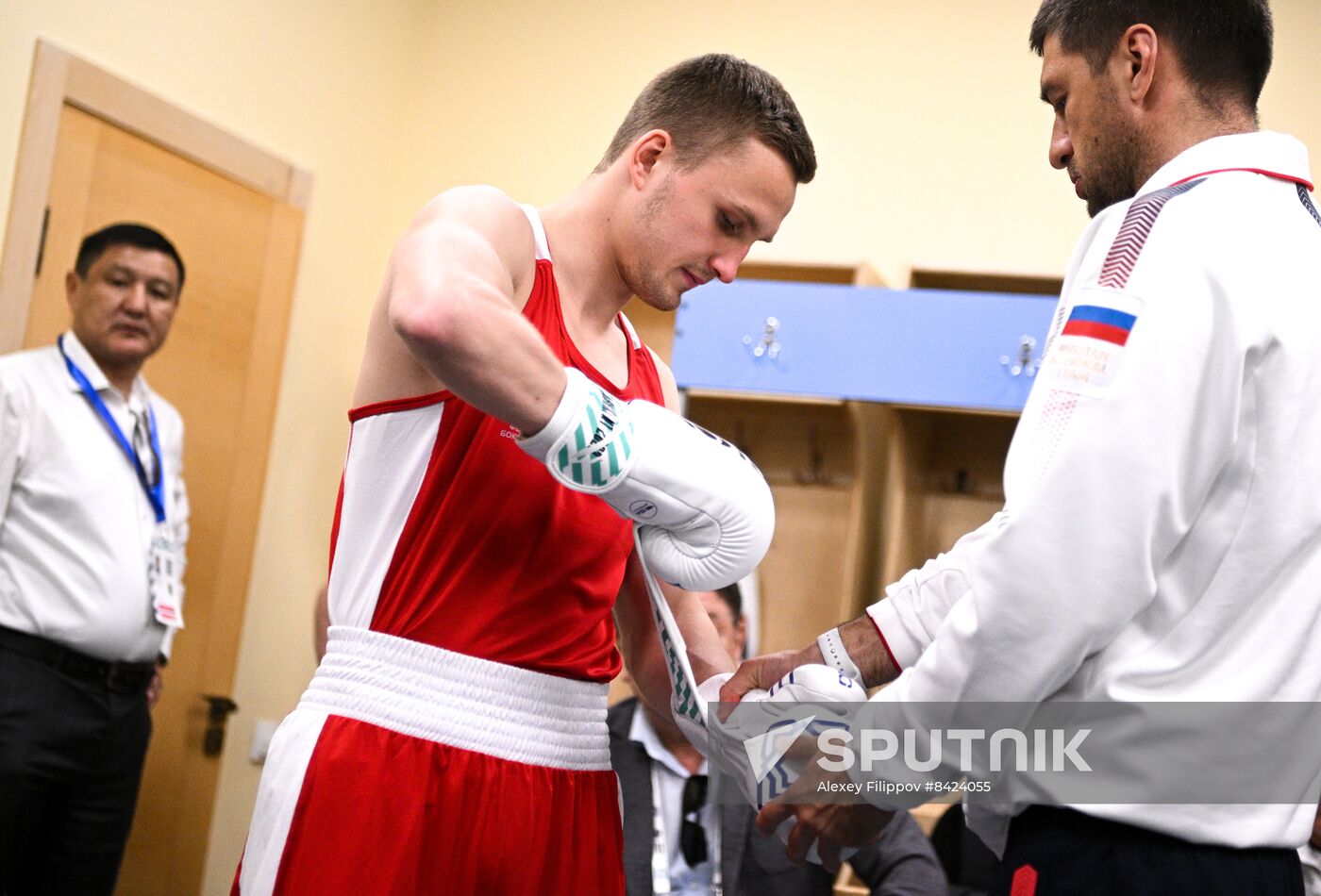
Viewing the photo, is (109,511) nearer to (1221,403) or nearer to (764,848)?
(764,848)

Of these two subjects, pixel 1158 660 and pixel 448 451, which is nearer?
pixel 1158 660

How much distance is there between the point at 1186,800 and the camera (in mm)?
1146

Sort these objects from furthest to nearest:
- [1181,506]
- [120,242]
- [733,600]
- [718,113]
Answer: [120,242] → [733,600] → [718,113] → [1181,506]

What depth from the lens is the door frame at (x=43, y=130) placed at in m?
3.26

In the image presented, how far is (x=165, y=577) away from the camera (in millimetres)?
3311

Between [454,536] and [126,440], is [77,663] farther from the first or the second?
[454,536]

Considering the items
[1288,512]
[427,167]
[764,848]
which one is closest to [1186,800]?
[1288,512]

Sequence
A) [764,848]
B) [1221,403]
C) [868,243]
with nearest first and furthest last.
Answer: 1. [1221,403]
2. [764,848]
3. [868,243]

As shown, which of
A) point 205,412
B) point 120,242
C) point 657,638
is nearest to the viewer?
point 657,638

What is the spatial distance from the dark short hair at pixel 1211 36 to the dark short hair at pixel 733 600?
194cm

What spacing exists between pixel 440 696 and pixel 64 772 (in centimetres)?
213

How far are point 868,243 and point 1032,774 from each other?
10.7 ft

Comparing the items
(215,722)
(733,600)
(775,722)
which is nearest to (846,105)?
(733,600)

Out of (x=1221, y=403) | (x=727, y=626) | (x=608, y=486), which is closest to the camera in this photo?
(x=1221, y=403)
